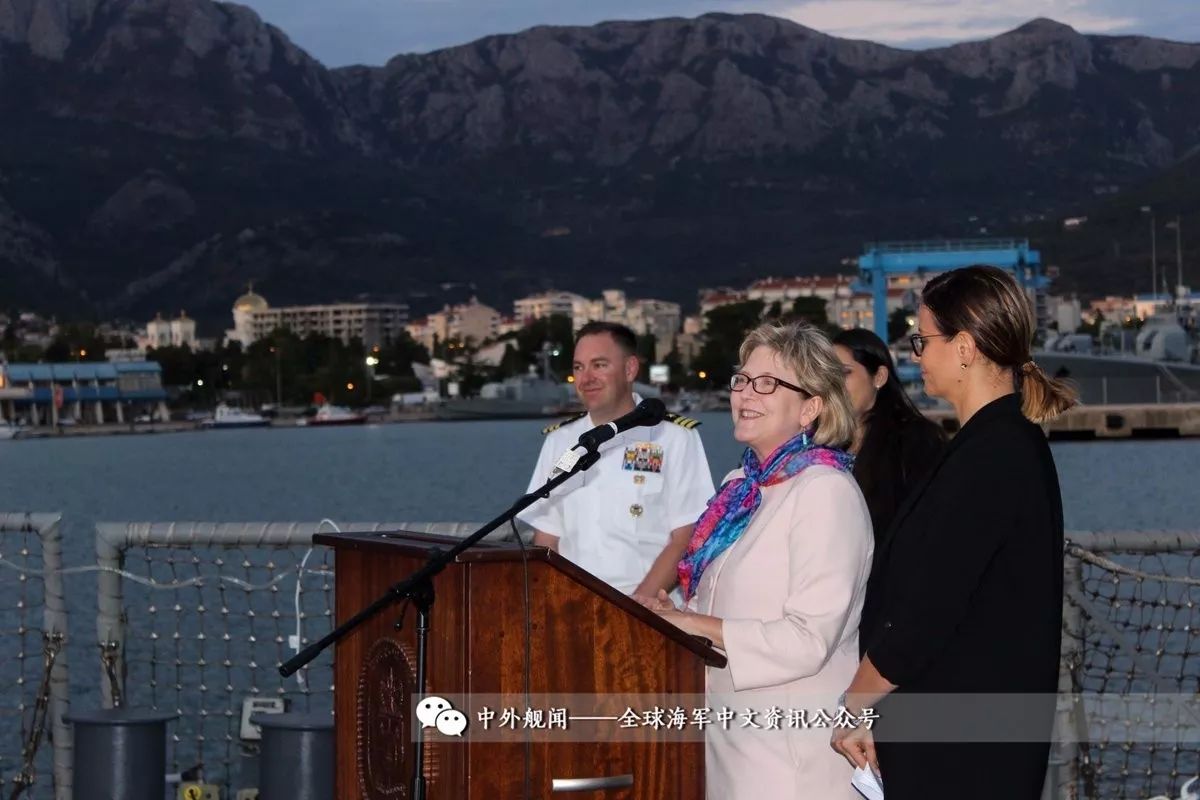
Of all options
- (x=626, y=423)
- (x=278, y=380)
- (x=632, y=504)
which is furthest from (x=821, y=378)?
(x=278, y=380)

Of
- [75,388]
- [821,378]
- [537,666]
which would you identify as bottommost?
[537,666]

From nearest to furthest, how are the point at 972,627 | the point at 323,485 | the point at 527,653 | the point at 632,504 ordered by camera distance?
1. the point at 972,627
2. the point at 527,653
3. the point at 632,504
4. the point at 323,485

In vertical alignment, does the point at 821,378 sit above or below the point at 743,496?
above

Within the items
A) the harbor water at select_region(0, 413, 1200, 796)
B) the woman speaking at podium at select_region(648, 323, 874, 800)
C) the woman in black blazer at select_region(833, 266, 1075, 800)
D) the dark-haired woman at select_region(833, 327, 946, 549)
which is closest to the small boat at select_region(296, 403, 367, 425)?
the harbor water at select_region(0, 413, 1200, 796)

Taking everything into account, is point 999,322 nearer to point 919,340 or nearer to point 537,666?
point 919,340

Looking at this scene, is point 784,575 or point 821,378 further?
point 821,378

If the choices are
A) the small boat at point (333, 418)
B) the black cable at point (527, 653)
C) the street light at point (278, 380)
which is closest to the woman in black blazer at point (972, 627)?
the black cable at point (527, 653)

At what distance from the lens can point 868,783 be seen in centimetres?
324

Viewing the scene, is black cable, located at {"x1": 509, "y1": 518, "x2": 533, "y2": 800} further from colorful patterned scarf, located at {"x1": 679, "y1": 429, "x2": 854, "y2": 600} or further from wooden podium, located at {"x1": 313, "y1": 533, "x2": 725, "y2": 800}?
colorful patterned scarf, located at {"x1": 679, "y1": 429, "x2": 854, "y2": 600}

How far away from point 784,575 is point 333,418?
15725 centimetres

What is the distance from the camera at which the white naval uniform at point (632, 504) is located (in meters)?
5.27

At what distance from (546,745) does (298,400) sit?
17529 cm

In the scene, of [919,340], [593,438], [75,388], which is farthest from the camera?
[75,388]

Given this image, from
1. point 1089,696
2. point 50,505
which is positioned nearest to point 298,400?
point 50,505
